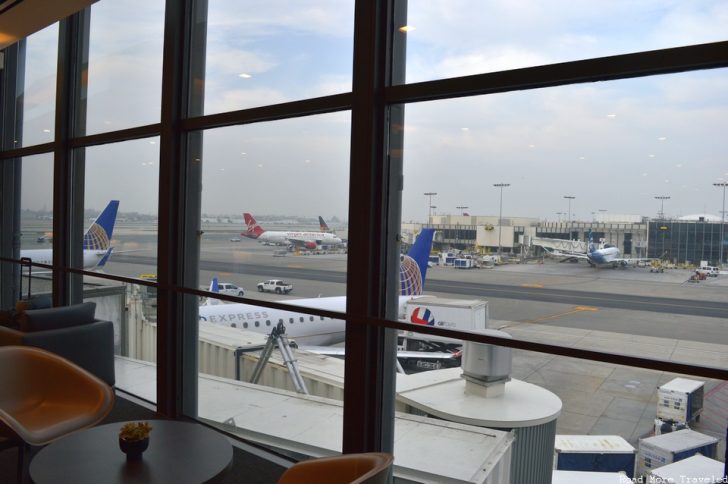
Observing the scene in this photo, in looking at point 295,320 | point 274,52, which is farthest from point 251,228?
point 274,52


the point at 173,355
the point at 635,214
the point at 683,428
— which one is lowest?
the point at 173,355

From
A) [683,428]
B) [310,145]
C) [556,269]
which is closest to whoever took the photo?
[683,428]

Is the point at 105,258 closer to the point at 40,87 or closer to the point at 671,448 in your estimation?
the point at 40,87

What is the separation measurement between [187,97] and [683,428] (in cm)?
379

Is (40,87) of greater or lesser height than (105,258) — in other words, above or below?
above

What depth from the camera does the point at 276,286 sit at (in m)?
3.68

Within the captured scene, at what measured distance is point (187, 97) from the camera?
408cm

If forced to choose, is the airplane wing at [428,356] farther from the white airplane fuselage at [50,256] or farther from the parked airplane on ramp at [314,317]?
the white airplane fuselage at [50,256]

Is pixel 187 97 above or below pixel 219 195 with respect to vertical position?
above

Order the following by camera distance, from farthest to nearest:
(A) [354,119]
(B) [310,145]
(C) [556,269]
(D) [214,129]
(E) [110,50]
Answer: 1. (E) [110,50]
2. (D) [214,129]
3. (B) [310,145]
4. (A) [354,119]
5. (C) [556,269]

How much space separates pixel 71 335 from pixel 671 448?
434 centimetres

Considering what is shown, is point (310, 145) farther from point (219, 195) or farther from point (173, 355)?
point (173, 355)

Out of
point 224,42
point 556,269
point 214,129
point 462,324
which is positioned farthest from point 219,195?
point 556,269

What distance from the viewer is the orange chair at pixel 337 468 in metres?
2.05
